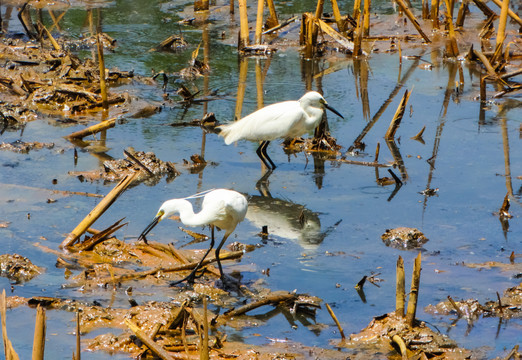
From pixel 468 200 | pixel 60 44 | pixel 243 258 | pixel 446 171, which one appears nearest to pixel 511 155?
pixel 446 171

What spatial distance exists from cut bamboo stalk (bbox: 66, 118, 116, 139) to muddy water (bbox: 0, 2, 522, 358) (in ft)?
0.48

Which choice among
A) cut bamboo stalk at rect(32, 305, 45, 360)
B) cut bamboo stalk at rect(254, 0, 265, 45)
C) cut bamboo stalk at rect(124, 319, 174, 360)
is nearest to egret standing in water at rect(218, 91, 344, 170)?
cut bamboo stalk at rect(124, 319, 174, 360)

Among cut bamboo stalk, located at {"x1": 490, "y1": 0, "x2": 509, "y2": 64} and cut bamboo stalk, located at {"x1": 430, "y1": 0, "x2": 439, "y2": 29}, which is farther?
cut bamboo stalk, located at {"x1": 430, "y1": 0, "x2": 439, "y2": 29}

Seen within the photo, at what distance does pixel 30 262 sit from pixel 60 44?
29.3 feet

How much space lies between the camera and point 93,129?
9.59 metres

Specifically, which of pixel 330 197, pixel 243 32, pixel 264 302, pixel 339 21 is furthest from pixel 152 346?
pixel 339 21

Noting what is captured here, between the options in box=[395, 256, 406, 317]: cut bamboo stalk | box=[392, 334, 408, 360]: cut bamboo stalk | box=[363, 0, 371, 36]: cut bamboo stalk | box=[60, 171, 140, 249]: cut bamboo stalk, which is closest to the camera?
box=[392, 334, 408, 360]: cut bamboo stalk

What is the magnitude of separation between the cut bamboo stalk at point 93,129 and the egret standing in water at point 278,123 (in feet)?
5.16

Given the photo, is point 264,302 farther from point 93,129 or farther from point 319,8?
point 319,8

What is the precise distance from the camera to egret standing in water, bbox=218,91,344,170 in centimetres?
897

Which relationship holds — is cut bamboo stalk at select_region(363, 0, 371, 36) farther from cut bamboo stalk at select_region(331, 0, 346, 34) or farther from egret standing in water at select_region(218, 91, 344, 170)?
egret standing in water at select_region(218, 91, 344, 170)

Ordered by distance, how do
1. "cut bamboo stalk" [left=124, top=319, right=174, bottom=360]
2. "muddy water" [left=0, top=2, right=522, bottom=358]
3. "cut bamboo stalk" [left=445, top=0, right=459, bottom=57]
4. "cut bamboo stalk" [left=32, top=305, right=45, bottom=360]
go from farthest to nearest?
"cut bamboo stalk" [left=445, top=0, right=459, bottom=57] < "muddy water" [left=0, top=2, right=522, bottom=358] < "cut bamboo stalk" [left=124, top=319, right=174, bottom=360] < "cut bamboo stalk" [left=32, top=305, right=45, bottom=360]

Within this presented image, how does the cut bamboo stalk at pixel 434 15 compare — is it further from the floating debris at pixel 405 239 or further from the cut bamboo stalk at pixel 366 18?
the floating debris at pixel 405 239

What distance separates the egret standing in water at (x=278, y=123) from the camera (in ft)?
29.4
